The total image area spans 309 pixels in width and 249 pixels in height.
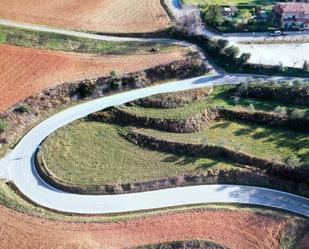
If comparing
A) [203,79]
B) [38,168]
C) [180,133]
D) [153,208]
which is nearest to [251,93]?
[203,79]

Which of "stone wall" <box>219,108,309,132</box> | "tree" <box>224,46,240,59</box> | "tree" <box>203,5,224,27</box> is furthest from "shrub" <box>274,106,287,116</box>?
"tree" <box>203,5,224,27</box>

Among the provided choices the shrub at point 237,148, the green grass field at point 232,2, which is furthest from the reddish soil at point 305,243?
the green grass field at point 232,2

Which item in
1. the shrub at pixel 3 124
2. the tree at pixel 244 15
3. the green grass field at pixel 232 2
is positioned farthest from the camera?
the green grass field at pixel 232 2

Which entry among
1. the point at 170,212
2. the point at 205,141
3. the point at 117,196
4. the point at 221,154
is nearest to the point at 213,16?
the point at 205,141

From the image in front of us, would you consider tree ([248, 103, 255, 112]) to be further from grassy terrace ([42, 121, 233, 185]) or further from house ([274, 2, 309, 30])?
house ([274, 2, 309, 30])

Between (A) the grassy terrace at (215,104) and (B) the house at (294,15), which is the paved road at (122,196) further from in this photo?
(B) the house at (294,15)

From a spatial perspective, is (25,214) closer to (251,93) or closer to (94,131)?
(94,131)

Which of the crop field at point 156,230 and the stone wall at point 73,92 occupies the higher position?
the stone wall at point 73,92
